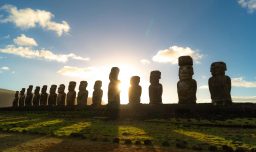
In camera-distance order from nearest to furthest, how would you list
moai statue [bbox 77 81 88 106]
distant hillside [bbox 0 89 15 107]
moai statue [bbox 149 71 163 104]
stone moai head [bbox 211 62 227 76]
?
stone moai head [bbox 211 62 227 76]
moai statue [bbox 149 71 163 104]
moai statue [bbox 77 81 88 106]
distant hillside [bbox 0 89 15 107]

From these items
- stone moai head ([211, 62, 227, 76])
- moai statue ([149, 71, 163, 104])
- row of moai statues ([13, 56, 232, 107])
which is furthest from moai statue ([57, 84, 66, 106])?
stone moai head ([211, 62, 227, 76])

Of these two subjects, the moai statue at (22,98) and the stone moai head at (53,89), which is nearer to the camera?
the stone moai head at (53,89)

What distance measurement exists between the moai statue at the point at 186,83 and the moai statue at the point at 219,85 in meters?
1.45

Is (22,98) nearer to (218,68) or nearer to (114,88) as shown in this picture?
Result: (114,88)

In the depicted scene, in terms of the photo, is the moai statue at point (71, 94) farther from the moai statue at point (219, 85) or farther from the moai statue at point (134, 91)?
the moai statue at point (219, 85)

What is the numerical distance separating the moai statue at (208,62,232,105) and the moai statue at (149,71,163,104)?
4852mm

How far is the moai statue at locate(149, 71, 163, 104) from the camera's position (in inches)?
1003

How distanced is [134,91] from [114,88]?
8.48 feet

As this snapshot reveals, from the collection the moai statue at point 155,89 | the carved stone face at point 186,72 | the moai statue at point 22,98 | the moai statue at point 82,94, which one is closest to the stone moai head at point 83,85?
the moai statue at point 82,94

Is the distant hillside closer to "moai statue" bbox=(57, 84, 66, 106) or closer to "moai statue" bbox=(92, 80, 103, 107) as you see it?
"moai statue" bbox=(57, 84, 66, 106)

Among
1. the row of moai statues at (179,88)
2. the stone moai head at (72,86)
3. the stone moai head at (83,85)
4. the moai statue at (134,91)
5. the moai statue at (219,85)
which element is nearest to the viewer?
the moai statue at (219,85)

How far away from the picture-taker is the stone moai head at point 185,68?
920 inches

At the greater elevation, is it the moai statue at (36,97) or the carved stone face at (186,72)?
the carved stone face at (186,72)

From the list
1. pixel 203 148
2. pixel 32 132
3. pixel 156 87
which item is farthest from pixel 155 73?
pixel 203 148
